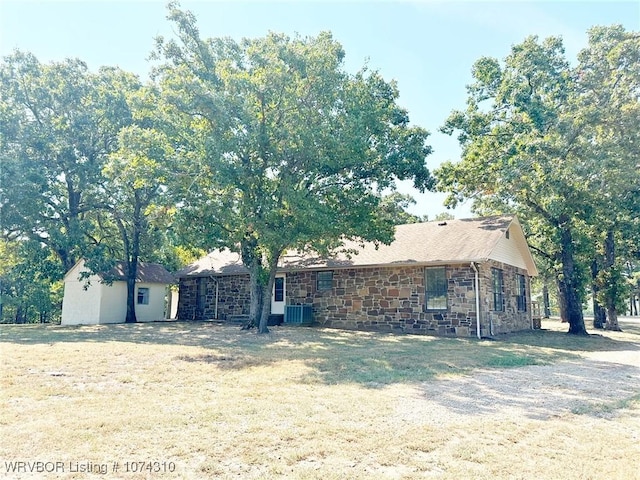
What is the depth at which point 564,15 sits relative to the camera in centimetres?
1073

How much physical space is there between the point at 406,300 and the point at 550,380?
28.7ft

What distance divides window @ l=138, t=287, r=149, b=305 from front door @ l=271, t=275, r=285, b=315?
749 cm

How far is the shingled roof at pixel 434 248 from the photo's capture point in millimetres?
Result: 15615

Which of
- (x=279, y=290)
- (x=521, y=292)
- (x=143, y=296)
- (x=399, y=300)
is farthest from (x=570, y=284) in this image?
(x=143, y=296)

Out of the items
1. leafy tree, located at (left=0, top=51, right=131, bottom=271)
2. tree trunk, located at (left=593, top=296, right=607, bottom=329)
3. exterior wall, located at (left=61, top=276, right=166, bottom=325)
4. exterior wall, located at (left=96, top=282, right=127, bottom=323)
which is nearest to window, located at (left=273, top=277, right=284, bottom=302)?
exterior wall, located at (left=61, top=276, right=166, bottom=325)

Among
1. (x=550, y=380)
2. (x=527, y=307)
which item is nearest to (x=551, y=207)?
(x=527, y=307)

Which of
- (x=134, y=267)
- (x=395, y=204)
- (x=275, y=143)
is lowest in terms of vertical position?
(x=134, y=267)

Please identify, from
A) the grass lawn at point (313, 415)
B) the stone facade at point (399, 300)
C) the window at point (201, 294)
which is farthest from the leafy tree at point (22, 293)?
the grass lawn at point (313, 415)

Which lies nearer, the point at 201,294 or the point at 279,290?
the point at 279,290

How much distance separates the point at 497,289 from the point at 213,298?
43.3ft

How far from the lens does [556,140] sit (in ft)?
54.1

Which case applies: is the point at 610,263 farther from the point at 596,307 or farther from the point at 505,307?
the point at 505,307

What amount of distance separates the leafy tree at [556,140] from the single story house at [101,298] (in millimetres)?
15720

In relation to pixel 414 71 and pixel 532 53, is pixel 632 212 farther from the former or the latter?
pixel 414 71
